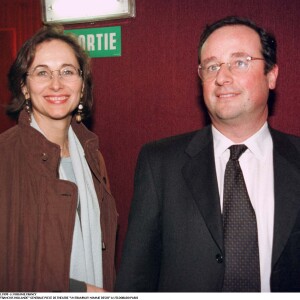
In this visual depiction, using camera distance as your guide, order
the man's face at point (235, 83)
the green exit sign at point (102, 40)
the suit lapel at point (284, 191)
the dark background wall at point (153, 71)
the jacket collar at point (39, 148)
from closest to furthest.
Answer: the suit lapel at point (284, 191)
the man's face at point (235, 83)
the jacket collar at point (39, 148)
the dark background wall at point (153, 71)
the green exit sign at point (102, 40)

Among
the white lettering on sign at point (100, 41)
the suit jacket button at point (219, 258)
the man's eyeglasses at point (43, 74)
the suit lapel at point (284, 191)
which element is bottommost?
the suit jacket button at point (219, 258)

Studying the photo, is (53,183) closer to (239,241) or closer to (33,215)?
(33,215)

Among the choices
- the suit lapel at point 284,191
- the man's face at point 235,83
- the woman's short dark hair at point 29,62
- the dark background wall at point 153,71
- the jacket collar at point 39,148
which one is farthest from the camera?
the dark background wall at point 153,71

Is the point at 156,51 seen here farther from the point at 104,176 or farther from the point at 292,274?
the point at 292,274

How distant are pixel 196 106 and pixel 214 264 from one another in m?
0.98

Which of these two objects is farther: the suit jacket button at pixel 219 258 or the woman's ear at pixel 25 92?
the woman's ear at pixel 25 92

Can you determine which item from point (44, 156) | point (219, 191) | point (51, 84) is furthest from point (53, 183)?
point (219, 191)

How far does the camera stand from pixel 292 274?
56.6 inches

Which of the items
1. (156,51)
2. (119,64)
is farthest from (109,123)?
(156,51)

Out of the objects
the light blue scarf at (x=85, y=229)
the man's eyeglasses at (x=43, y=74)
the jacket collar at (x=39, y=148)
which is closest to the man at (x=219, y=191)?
the light blue scarf at (x=85, y=229)

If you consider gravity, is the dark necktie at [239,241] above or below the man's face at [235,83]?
below

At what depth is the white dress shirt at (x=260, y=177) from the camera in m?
A: 1.45

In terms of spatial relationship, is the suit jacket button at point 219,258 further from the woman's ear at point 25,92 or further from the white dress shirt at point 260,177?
the woman's ear at point 25,92

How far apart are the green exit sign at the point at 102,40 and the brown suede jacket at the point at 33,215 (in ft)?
2.64
